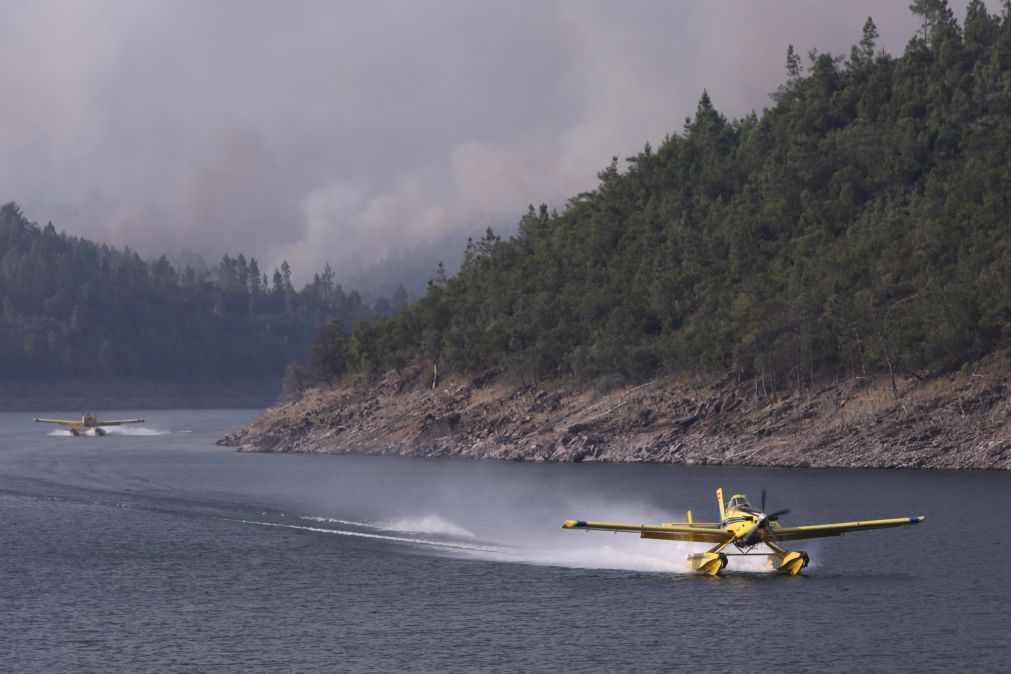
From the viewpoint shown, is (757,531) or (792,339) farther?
(792,339)

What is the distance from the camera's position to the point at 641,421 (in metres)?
158

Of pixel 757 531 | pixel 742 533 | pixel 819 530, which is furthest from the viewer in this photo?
pixel 742 533

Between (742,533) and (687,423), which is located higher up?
(687,423)

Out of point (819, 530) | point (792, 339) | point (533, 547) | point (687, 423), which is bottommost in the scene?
point (533, 547)

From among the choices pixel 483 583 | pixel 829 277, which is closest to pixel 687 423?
pixel 829 277

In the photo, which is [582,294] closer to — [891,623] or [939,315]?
[939,315]

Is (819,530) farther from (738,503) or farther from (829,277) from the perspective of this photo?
(829,277)

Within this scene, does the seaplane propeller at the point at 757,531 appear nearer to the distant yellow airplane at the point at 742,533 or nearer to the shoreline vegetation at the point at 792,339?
the distant yellow airplane at the point at 742,533

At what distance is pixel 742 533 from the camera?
7138 cm

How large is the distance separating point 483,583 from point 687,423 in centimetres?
8516

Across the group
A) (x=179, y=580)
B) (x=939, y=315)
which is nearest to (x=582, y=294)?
(x=939, y=315)

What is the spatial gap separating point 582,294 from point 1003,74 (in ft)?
224

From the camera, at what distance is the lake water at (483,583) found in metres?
55.8

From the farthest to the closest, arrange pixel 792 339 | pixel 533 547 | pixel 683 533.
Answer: pixel 792 339 < pixel 533 547 < pixel 683 533
